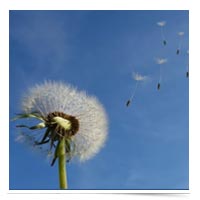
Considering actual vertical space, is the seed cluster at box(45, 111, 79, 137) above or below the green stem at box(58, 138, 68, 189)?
above

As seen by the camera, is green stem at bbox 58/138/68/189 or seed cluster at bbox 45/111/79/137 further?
seed cluster at bbox 45/111/79/137

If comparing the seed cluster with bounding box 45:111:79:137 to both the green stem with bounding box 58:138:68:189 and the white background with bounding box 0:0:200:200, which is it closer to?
the green stem with bounding box 58:138:68:189
